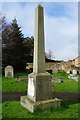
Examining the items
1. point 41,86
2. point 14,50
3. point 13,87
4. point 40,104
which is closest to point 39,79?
point 41,86

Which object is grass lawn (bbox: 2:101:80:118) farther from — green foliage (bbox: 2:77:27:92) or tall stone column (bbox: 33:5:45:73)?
green foliage (bbox: 2:77:27:92)

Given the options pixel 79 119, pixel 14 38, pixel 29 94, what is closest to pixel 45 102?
pixel 29 94

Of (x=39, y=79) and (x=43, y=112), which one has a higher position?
(x=39, y=79)

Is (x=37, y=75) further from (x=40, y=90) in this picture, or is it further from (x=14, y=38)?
(x=14, y=38)

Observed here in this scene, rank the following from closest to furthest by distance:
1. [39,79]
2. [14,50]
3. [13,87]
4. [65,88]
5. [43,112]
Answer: [43,112], [39,79], [65,88], [13,87], [14,50]

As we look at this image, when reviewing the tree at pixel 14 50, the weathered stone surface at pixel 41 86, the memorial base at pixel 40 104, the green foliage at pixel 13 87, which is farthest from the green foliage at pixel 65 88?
the tree at pixel 14 50

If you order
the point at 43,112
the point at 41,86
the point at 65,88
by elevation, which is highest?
the point at 41,86

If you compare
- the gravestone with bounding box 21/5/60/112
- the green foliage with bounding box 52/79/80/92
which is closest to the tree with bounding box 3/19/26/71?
the green foliage with bounding box 52/79/80/92

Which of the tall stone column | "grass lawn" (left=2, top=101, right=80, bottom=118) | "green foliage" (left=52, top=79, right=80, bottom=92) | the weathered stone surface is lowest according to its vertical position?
"grass lawn" (left=2, top=101, right=80, bottom=118)

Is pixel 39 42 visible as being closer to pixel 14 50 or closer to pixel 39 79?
pixel 39 79

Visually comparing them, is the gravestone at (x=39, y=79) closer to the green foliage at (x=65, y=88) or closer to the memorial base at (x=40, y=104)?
the memorial base at (x=40, y=104)

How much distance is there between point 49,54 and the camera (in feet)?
216

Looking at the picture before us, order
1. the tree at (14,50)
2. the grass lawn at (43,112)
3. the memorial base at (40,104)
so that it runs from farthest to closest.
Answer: the tree at (14,50)
the memorial base at (40,104)
the grass lawn at (43,112)

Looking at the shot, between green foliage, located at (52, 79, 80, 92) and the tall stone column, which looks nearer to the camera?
the tall stone column
